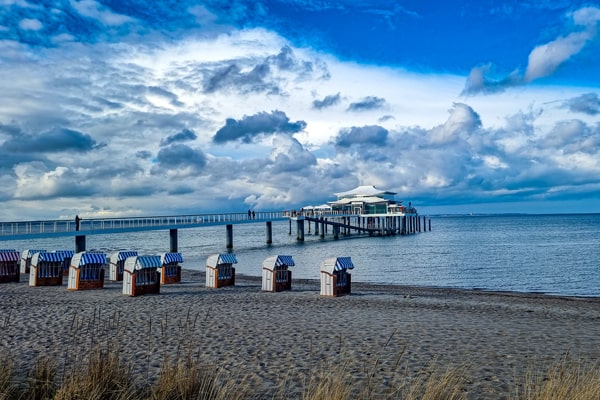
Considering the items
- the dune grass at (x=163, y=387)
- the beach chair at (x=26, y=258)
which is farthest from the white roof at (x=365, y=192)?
the dune grass at (x=163, y=387)

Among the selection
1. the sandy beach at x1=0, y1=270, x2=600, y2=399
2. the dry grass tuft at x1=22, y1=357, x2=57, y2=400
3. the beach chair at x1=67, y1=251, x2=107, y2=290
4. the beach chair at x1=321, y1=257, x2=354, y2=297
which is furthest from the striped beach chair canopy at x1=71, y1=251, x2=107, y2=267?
the dry grass tuft at x1=22, y1=357, x2=57, y2=400

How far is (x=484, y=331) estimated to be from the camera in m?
10.1

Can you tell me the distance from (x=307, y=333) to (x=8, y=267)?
608 inches

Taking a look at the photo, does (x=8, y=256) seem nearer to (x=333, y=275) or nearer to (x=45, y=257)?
(x=45, y=257)

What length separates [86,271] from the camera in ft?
57.9

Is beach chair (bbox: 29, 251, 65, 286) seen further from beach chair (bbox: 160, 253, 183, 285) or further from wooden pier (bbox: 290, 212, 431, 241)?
wooden pier (bbox: 290, 212, 431, 241)

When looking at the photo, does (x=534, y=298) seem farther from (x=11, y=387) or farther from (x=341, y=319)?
(x=11, y=387)

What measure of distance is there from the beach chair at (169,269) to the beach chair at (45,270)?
356cm

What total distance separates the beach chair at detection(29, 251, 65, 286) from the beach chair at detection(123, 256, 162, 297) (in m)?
4.75

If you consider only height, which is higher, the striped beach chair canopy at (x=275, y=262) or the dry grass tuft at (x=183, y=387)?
the striped beach chair canopy at (x=275, y=262)

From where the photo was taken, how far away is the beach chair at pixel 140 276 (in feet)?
51.1

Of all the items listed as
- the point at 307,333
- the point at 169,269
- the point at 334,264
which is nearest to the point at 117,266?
the point at 169,269

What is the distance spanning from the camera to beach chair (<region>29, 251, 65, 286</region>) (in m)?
18.8

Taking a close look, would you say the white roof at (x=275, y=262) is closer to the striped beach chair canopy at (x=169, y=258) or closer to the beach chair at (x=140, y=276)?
the beach chair at (x=140, y=276)
